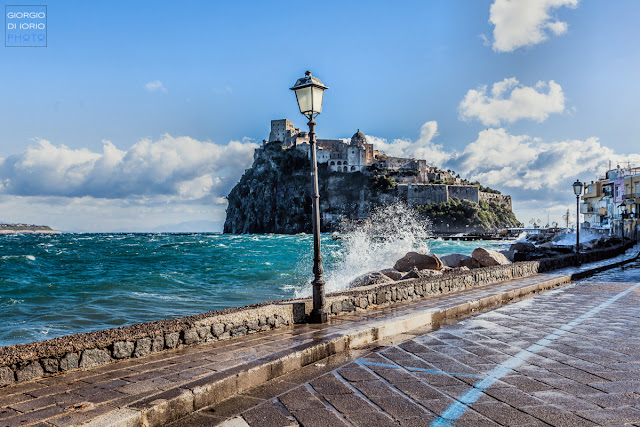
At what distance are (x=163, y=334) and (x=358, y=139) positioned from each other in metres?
128

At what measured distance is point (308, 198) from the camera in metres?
122

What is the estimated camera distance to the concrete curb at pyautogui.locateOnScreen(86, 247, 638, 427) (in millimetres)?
3193

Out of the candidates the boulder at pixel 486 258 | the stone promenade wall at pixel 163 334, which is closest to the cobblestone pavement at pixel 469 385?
the stone promenade wall at pixel 163 334

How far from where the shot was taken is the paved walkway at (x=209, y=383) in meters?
3.21

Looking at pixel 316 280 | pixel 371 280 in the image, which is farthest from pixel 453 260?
pixel 316 280

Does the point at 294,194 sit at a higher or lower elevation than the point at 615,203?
higher

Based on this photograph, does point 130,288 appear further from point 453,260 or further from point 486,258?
point 486,258

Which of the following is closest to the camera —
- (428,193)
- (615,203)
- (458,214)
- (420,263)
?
(420,263)

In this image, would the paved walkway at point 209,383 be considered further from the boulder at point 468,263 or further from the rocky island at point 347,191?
the rocky island at point 347,191

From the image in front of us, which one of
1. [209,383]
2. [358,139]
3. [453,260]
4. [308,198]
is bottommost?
[453,260]

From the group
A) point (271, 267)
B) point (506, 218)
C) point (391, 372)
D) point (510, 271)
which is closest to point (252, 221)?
point (506, 218)

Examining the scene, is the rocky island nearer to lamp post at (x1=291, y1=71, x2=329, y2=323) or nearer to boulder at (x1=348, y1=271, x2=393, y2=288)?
boulder at (x1=348, y1=271, x2=393, y2=288)

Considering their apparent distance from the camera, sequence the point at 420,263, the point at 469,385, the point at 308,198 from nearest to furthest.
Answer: the point at 469,385 < the point at 420,263 < the point at 308,198

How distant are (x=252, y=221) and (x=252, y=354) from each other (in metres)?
127
